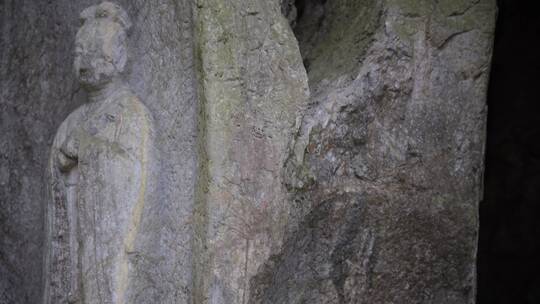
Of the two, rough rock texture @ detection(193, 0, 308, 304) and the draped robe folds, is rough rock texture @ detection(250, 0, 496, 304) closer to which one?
rough rock texture @ detection(193, 0, 308, 304)

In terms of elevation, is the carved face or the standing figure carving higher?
the carved face

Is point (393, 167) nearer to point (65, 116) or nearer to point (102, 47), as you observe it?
point (102, 47)

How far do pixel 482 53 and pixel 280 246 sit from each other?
3.66ft

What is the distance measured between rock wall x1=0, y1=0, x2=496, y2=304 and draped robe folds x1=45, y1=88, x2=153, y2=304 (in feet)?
0.24

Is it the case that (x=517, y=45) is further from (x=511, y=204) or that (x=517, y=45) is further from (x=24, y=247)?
(x=24, y=247)

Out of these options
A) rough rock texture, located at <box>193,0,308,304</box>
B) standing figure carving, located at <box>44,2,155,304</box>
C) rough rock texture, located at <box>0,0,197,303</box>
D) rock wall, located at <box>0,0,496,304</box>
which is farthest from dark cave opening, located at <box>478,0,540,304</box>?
standing figure carving, located at <box>44,2,155,304</box>

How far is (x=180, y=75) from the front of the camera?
3.83 metres

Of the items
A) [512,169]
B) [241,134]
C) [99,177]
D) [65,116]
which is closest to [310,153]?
[241,134]

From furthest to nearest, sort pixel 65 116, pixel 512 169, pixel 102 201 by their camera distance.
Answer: pixel 512 169, pixel 65 116, pixel 102 201

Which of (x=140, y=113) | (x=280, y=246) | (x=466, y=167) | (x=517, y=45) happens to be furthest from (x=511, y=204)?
(x=140, y=113)

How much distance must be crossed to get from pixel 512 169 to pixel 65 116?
2491 millimetres

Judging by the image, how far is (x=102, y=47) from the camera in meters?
3.96

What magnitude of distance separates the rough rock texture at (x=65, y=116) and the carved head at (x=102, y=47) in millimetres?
57

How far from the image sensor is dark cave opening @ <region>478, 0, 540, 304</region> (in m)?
5.41
